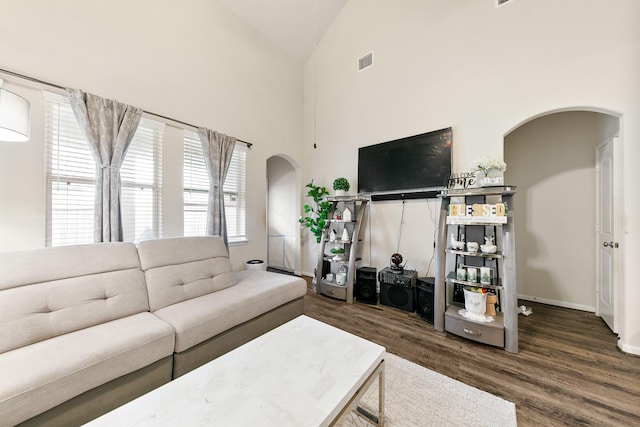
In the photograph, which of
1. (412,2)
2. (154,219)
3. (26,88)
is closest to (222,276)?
(154,219)

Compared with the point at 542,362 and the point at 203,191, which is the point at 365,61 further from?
the point at 542,362

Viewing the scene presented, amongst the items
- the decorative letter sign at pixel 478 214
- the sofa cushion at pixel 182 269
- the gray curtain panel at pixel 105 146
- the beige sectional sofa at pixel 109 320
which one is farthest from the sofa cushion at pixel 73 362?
the decorative letter sign at pixel 478 214

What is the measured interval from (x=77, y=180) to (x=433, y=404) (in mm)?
3719

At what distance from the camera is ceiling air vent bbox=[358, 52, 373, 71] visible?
3938 millimetres

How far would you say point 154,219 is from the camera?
9.82 feet

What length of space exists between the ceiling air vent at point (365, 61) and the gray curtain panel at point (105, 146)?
137 inches

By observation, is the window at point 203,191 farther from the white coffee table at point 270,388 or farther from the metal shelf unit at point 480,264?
the metal shelf unit at point 480,264

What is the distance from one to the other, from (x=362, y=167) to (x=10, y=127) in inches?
142

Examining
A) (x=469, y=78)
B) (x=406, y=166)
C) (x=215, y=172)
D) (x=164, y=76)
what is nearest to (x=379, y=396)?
(x=406, y=166)

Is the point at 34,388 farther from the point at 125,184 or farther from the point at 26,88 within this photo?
the point at 26,88

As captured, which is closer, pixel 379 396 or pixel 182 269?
pixel 379 396

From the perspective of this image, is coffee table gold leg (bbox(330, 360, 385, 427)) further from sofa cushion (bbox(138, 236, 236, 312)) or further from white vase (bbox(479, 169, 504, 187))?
white vase (bbox(479, 169, 504, 187))

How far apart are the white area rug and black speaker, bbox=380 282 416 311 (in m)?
1.24

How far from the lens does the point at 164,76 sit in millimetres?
2986
